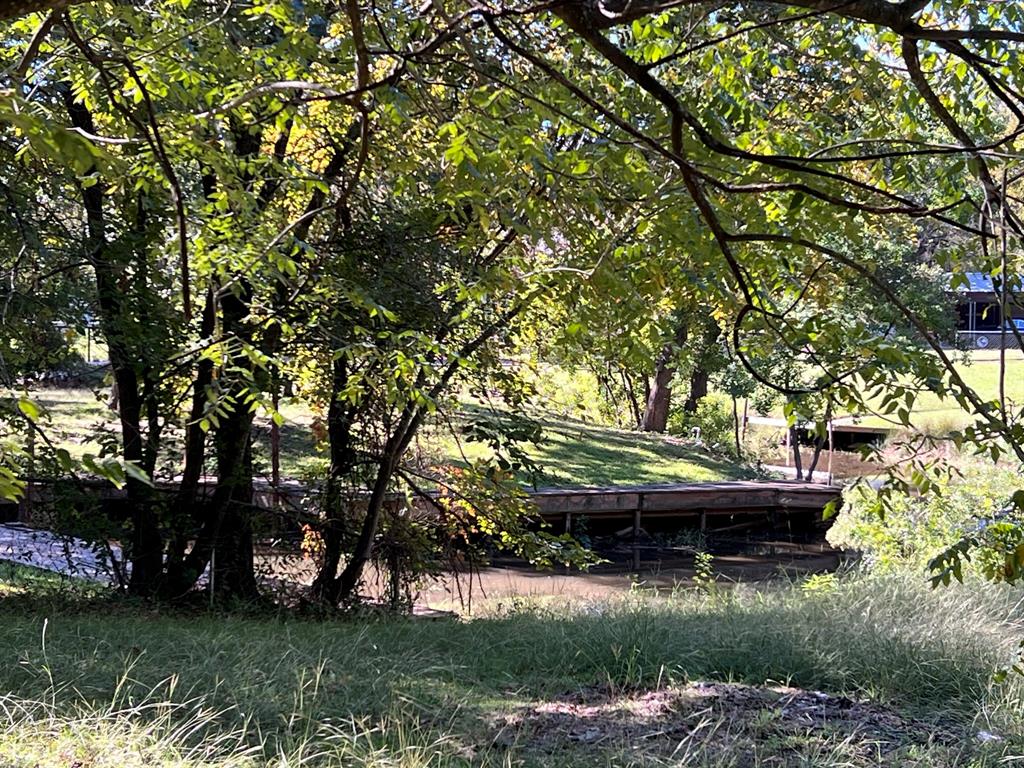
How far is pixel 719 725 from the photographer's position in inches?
161

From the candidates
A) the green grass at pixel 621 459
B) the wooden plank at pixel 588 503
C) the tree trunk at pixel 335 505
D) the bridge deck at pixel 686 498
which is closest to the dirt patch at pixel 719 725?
the tree trunk at pixel 335 505

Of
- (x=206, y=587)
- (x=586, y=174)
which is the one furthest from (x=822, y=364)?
(x=206, y=587)

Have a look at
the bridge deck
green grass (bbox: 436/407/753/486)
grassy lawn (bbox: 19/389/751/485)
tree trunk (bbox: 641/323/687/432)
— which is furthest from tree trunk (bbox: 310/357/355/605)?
tree trunk (bbox: 641/323/687/432)

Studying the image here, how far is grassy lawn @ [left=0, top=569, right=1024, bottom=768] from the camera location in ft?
12.1

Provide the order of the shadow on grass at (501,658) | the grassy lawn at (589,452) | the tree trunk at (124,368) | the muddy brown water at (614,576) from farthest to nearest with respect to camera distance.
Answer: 1. the grassy lawn at (589,452)
2. the muddy brown water at (614,576)
3. the tree trunk at (124,368)
4. the shadow on grass at (501,658)

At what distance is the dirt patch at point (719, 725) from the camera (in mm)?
3916

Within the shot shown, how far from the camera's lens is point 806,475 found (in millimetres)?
24984

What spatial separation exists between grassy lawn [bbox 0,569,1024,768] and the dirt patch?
0.04ft

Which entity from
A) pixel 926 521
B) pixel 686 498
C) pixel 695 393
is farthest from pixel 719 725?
pixel 695 393

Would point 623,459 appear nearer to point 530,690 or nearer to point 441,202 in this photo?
point 441,202

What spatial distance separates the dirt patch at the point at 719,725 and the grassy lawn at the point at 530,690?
0.04ft

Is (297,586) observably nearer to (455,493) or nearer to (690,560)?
(455,493)

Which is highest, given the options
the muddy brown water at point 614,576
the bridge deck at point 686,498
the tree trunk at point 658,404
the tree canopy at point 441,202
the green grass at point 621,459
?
the tree canopy at point 441,202

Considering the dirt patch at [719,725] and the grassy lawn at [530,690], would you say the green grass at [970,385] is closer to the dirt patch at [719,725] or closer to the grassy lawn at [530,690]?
the grassy lawn at [530,690]
